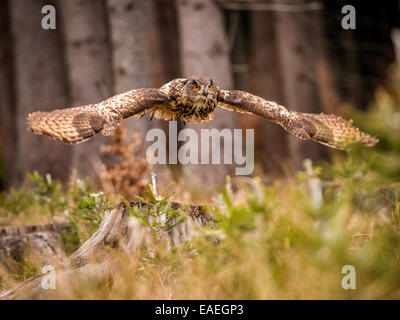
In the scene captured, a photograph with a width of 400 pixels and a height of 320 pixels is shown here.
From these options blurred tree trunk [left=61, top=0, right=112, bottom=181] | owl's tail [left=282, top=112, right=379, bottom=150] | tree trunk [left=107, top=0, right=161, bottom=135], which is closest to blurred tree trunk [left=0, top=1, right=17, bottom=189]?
blurred tree trunk [left=61, top=0, right=112, bottom=181]

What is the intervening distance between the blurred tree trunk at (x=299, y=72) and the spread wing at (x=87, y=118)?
5.55 metres

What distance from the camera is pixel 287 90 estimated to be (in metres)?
9.03

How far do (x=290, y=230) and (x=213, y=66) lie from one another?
467 cm

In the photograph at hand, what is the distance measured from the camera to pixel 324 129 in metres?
3.57

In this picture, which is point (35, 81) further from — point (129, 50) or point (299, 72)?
point (299, 72)

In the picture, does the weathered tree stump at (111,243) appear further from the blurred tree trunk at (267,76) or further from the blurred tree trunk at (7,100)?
the blurred tree trunk at (267,76)

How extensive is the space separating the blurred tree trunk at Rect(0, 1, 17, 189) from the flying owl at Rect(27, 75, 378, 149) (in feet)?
24.4

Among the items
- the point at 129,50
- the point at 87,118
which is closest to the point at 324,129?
the point at 87,118

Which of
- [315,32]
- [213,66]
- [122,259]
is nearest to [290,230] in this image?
[122,259]

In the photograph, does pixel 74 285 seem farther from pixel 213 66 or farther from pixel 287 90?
pixel 287 90

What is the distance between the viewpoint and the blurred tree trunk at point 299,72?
8.71 metres

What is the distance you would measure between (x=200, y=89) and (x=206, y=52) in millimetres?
2968

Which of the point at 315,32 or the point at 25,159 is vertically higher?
the point at 315,32

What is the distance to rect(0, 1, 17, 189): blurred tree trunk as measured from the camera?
10.4m
